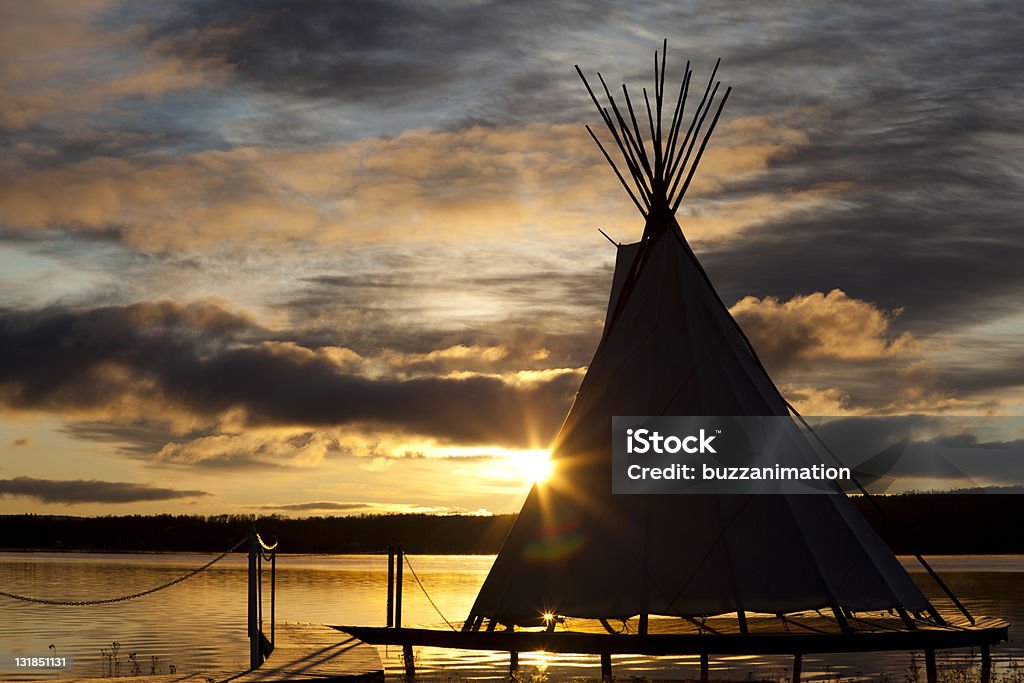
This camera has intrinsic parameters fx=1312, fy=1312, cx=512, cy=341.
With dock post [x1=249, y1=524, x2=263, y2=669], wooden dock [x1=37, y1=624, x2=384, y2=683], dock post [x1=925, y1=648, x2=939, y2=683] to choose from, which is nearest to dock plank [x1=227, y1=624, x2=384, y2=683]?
wooden dock [x1=37, y1=624, x2=384, y2=683]

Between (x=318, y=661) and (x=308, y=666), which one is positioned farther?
(x=318, y=661)

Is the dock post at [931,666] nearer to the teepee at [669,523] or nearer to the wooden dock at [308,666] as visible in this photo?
the teepee at [669,523]

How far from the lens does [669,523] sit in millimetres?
17359

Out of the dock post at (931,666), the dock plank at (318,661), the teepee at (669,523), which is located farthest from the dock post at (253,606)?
the dock post at (931,666)

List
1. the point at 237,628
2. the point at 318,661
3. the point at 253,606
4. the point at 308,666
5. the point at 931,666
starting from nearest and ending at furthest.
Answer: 1. the point at 253,606
2. the point at 308,666
3. the point at 318,661
4. the point at 931,666
5. the point at 237,628

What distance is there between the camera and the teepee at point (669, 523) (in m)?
16.7

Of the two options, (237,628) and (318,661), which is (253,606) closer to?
(318,661)

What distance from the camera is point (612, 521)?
1759cm

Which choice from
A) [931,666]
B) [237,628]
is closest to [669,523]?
[931,666]

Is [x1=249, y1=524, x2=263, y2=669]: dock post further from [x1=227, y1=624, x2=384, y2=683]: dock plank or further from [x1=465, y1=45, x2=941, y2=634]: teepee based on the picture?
[x1=465, y1=45, x2=941, y2=634]: teepee

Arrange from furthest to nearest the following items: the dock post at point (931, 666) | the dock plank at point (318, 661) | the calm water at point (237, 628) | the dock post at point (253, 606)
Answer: the calm water at point (237, 628) < the dock post at point (931, 666) < the dock post at point (253, 606) < the dock plank at point (318, 661)

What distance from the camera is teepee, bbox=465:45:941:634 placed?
1667 cm

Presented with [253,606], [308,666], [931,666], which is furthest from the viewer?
[931,666]

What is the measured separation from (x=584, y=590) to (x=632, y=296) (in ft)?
15.5
